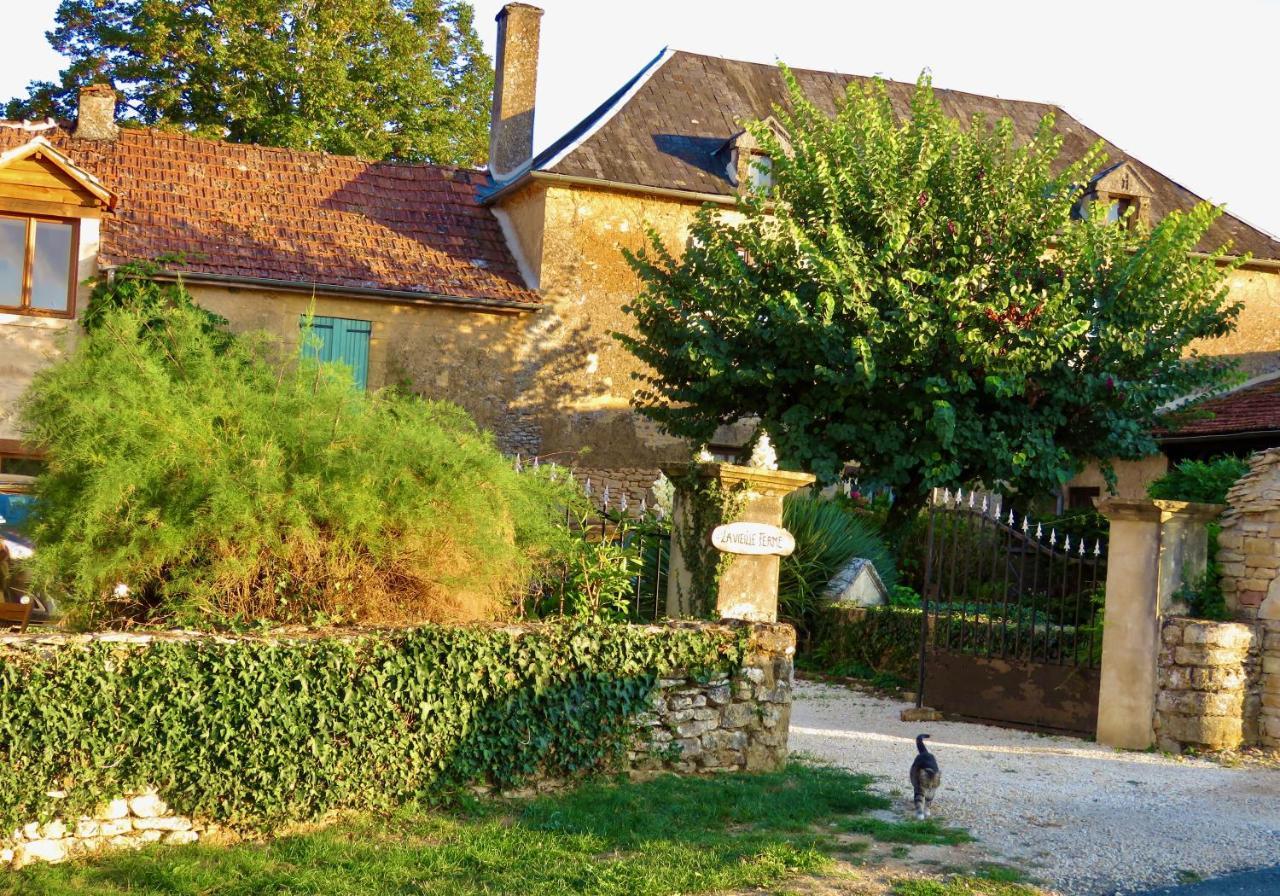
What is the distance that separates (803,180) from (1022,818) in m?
9.94

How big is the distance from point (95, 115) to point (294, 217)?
3.53 m

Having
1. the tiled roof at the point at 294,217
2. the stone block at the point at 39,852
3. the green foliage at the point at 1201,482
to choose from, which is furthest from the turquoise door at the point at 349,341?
the stone block at the point at 39,852

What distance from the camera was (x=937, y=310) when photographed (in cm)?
1523

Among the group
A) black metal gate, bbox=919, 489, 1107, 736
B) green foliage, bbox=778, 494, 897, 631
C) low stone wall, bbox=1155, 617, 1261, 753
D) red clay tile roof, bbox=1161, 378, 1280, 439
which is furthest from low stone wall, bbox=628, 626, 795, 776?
red clay tile roof, bbox=1161, 378, 1280, 439

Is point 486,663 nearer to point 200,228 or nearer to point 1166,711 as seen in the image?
point 1166,711

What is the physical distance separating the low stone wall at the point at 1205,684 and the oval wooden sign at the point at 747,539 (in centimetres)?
340

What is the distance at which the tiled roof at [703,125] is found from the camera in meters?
20.2

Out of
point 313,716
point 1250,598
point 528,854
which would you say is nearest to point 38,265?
point 313,716

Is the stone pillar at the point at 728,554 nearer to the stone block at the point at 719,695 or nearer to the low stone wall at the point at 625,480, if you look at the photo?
the stone block at the point at 719,695

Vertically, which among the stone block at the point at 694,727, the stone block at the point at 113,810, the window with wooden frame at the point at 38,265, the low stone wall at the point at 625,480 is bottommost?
the stone block at the point at 113,810

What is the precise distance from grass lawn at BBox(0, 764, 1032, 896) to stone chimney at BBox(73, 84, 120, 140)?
16.2m

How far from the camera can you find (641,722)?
25.7ft

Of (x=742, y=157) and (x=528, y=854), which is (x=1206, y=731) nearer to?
(x=528, y=854)

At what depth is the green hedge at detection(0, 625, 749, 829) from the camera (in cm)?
604
